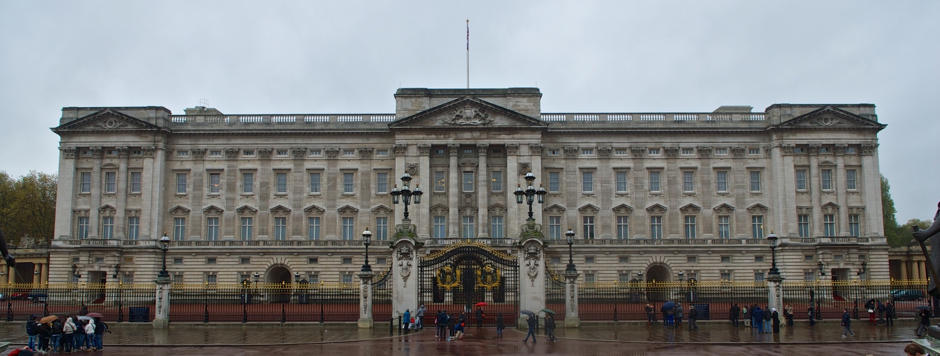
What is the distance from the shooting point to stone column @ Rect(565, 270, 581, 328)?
3469 cm

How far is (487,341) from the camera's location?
97.7ft

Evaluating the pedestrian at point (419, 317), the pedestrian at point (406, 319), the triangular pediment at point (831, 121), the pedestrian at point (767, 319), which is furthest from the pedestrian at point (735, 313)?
the triangular pediment at point (831, 121)

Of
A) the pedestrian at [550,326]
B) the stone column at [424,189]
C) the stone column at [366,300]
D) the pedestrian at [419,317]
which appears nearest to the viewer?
the pedestrian at [550,326]

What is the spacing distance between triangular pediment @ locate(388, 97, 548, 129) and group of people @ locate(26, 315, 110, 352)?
34.3 meters

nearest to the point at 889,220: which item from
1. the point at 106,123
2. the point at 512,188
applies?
the point at 512,188

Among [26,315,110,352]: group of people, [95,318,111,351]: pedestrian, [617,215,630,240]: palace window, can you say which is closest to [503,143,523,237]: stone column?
[617,215,630,240]: palace window

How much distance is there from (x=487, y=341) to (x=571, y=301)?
6.55 metres

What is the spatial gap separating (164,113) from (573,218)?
1329 inches

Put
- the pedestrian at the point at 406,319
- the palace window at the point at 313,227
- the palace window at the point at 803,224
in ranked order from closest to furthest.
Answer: the pedestrian at the point at 406,319, the palace window at the point at 803,224, the palace window at the point at 313,227

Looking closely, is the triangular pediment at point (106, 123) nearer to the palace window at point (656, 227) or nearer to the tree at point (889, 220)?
the palace window at point (656, 227)

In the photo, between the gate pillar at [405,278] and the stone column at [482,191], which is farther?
the stone column at [482,191]

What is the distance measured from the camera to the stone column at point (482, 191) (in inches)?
2345

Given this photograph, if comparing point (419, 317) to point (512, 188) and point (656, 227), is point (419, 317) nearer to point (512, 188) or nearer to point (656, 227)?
point (512, 188)

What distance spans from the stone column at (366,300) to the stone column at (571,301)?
8.85 meters
